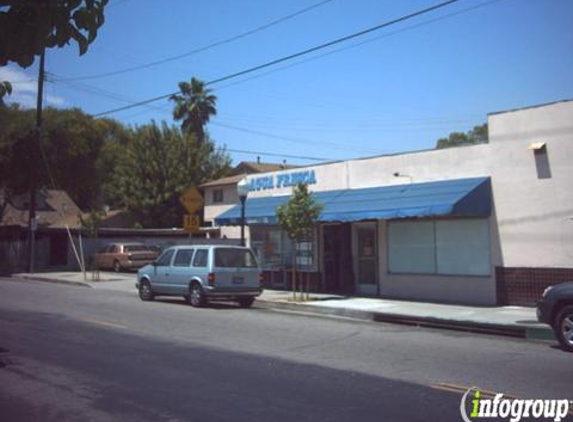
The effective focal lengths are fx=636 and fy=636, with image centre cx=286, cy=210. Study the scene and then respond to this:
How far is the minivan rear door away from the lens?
1750 cm

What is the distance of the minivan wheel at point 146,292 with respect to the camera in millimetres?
19620

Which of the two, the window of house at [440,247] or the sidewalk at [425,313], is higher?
the window of house at [440,247]

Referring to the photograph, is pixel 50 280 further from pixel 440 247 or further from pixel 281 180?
pixel 440 247

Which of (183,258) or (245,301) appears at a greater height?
(183,258)

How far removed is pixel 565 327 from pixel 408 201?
7685mm

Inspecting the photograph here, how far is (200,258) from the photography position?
1789 centimetres

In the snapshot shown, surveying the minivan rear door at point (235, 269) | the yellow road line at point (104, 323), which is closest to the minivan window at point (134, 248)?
the minivan rear door at point (235, 269)

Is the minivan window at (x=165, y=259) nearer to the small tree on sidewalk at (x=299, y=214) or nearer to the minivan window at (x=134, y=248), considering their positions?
the small tree on sidewalk at (x=299, y=214)

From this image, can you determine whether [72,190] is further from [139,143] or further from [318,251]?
[318,251]

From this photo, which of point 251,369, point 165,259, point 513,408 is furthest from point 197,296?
point 513,408

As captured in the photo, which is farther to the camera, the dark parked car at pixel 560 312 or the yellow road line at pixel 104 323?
the yellow road line at pixel 104 323

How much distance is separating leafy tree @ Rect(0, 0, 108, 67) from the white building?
42.8 ft

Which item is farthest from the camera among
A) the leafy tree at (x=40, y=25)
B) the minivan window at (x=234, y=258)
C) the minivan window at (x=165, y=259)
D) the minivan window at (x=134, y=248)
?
the minivan window at (x=134, y=248)

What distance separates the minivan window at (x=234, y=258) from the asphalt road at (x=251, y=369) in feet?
9.62
